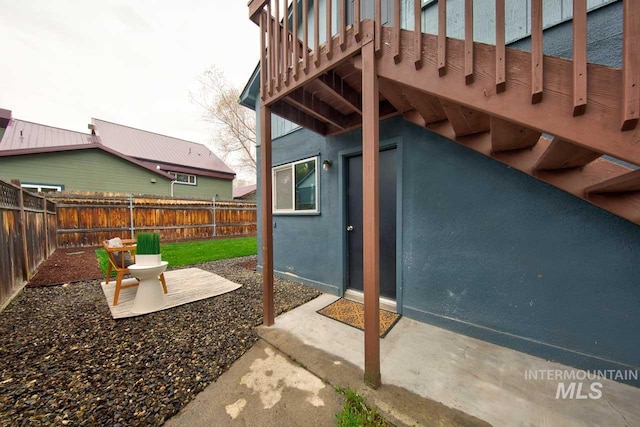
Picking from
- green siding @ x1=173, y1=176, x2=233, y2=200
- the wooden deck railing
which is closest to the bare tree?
green siding @ x1=173, y1=176, x2=233, y2=200

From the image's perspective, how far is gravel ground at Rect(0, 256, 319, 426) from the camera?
4.58ft

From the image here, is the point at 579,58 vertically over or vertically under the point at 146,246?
over

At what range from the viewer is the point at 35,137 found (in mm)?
9383

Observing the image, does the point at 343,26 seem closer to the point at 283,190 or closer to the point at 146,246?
the point at 283,190

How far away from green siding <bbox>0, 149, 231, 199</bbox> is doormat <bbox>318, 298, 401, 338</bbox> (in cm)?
1134

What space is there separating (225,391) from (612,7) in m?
4.12

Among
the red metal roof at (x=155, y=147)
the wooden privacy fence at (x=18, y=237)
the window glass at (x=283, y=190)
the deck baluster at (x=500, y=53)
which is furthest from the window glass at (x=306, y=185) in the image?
the red metal roof at (x=155, y=147)

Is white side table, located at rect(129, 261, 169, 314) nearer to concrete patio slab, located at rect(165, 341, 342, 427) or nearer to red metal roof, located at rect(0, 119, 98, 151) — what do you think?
concrete patio slab, located at rect(165, 341, 342, 427)

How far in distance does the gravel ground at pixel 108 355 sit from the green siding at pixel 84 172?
8420 millimetres

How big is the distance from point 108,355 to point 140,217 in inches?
308

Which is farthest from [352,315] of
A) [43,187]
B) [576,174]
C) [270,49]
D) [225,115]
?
[225,115]

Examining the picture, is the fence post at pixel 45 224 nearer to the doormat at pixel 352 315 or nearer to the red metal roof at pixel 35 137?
the red metal roof at pixel 35 137

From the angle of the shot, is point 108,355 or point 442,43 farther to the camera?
point 108,355

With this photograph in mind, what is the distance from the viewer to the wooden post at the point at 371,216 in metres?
1.60
